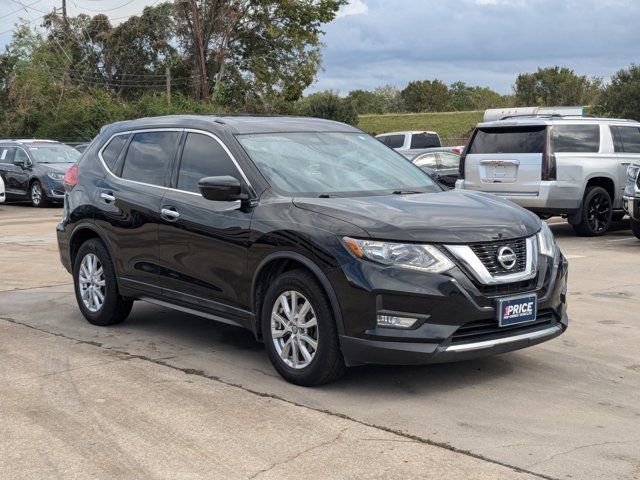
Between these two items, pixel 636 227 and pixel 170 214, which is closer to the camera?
pixel 170 214

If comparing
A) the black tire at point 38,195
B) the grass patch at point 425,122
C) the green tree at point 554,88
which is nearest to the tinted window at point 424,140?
the black tire at point 38,195

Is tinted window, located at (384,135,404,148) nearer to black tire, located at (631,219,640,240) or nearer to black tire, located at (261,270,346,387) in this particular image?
black tire, located at (631,219,640,240)

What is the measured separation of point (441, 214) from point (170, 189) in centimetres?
225

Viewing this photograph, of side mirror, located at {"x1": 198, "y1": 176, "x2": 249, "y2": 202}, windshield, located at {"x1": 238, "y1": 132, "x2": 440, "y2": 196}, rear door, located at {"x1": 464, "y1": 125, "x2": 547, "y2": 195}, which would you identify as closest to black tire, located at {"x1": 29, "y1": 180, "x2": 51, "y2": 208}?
rear door, located at {"x1": 464, "y1": 125, "x2": 547, "y2": 195}

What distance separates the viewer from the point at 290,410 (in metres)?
5.12

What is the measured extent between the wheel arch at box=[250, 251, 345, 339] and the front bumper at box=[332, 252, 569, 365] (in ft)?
0.22

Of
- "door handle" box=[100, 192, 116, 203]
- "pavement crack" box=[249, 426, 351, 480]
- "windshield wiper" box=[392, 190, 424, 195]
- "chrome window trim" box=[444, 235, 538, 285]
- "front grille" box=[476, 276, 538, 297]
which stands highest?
"windshield wiper" box=[392, 190, 424, 195]

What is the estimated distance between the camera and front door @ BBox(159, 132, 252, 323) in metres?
6.01

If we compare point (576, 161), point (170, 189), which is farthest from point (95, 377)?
point (576, 161)

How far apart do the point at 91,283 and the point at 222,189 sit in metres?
2.30

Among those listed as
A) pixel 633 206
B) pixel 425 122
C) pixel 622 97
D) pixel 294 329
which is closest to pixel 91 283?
pixel 294 329

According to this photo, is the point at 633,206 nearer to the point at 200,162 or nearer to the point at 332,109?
the point at 200,162

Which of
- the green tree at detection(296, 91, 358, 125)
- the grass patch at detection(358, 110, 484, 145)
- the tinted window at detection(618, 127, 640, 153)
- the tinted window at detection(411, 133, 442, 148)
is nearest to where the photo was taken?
the tinted window at detection(618, 127, 640, 153)

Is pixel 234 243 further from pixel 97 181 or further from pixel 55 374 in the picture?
pixel 97 181
